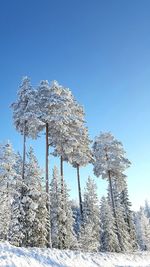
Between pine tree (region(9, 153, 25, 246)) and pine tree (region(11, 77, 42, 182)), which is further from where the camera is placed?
pine tree (region(11, 77, 42, 182))

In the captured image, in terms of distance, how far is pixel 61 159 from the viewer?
1268 inches

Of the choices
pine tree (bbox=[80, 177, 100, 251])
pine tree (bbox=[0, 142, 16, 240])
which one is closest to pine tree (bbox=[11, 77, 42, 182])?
pine tree (bbox=[0, 142, 16, 240])

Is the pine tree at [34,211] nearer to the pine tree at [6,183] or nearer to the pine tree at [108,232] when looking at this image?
the pine tree at [6,183]

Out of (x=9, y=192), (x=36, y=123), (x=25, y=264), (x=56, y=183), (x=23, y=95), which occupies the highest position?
(x=23, y=95)

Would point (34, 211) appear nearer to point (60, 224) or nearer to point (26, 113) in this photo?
point (60, 224)

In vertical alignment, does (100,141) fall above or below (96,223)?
Answer: above

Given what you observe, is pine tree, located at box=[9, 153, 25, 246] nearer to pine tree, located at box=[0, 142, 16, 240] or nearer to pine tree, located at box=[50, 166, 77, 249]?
pine tree, located at box=[0, 142, 16, 240]

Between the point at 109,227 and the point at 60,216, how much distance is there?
1111cm

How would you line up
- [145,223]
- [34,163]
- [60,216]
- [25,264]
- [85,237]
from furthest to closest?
[145,223], [60,216], [34,163], [85,237], [25,264]

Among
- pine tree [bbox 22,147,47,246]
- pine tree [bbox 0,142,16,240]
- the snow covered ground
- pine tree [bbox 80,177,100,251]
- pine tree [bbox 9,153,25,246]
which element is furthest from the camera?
pine tree [bbox 80,177,100,251]

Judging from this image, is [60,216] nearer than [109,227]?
Yes

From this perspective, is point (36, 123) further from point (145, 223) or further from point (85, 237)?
point (145, 223)

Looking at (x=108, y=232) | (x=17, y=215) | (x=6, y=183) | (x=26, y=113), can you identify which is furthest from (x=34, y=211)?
(x=108, y=232)

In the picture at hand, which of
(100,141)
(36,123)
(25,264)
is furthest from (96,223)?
(25,264)
